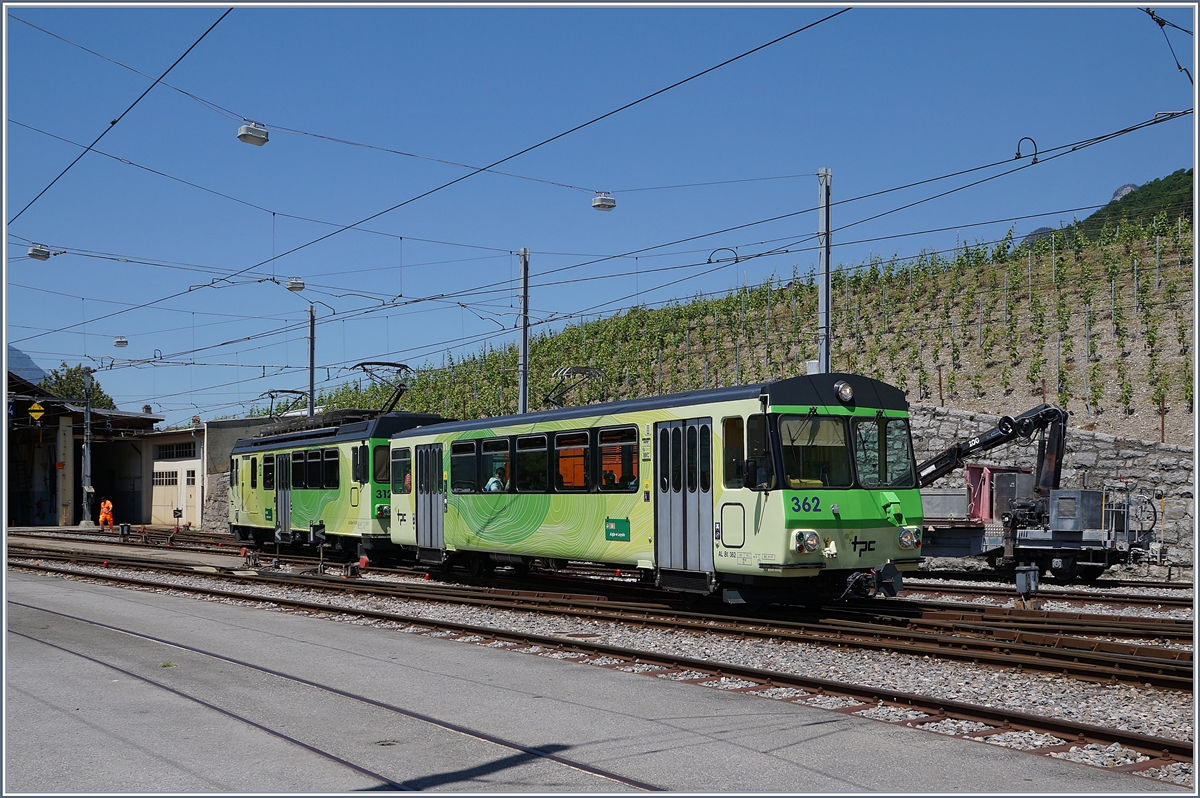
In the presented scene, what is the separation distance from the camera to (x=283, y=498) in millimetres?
28938

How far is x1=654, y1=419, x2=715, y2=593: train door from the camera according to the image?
47.8 feet

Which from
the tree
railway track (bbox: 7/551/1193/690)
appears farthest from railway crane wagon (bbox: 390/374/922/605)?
the tree

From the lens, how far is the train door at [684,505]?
14.6 metres

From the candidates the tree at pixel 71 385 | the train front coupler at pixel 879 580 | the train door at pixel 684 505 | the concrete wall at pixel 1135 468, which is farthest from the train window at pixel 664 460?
the tree at pixel 71 385

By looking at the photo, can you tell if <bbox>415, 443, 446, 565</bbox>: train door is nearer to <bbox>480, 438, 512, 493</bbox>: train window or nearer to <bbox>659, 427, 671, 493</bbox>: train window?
<bbox>480, 438, 512, 493</bbox>: train window

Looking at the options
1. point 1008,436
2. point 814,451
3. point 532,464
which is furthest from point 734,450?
point 1008,436

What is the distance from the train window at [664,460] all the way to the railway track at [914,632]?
72.3 inches

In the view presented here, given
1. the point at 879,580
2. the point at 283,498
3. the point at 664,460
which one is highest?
the point at 664,460

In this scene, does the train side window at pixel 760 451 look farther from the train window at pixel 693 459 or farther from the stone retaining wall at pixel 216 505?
the stone retaining wall at pixel 216 505

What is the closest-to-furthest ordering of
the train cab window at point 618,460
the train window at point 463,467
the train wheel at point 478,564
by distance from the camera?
the train cab window at point 618,460, the train window at point 463,467, the train wheel at point 478,564

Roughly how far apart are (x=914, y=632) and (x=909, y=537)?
1.74 m

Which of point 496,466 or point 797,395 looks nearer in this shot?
point 797,395

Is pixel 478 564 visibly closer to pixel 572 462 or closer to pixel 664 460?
pixel 572 462

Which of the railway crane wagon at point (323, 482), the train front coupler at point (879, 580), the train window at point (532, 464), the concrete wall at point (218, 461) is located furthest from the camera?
the concrete wall at point (218, 461)
